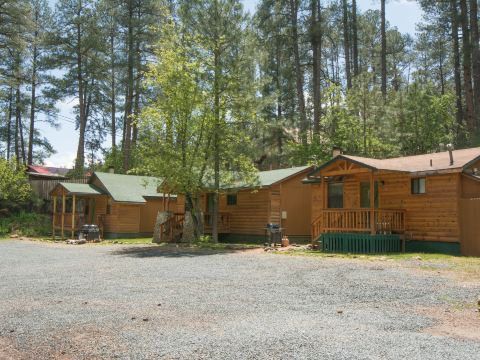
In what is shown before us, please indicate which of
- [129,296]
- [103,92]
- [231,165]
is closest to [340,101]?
[231,165]

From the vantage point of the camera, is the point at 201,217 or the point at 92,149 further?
the point at 92,149

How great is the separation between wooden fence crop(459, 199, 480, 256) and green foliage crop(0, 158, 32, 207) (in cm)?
2713

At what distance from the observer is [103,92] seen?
4047cm

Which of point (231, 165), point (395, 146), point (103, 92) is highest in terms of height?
point (103, 92)

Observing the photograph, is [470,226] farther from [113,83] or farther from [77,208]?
[113,83]

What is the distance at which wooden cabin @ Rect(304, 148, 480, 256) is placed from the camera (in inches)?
651

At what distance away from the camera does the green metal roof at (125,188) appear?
96.4 feet

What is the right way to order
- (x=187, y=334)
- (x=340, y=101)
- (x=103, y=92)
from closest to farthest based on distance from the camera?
1. (x=187, y=334)
2. (x=340, y=101)
3. (x=103, y=92)

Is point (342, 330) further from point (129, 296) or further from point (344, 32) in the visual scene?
point (344, 32)

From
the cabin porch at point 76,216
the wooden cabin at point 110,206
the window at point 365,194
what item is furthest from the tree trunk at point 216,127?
the cabin porch at point 76,216

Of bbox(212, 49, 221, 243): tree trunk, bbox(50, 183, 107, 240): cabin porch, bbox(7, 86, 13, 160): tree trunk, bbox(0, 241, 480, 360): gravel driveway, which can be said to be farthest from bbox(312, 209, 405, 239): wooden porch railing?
bbox(7, 86, 13, 160): tree trunk

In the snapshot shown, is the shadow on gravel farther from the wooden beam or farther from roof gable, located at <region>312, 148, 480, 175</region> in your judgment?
roof gable, located at <region>312, 148, 480, 175</region>

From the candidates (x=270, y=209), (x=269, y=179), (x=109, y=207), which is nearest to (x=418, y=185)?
(x=270, y=209)

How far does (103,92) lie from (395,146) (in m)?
23.6
